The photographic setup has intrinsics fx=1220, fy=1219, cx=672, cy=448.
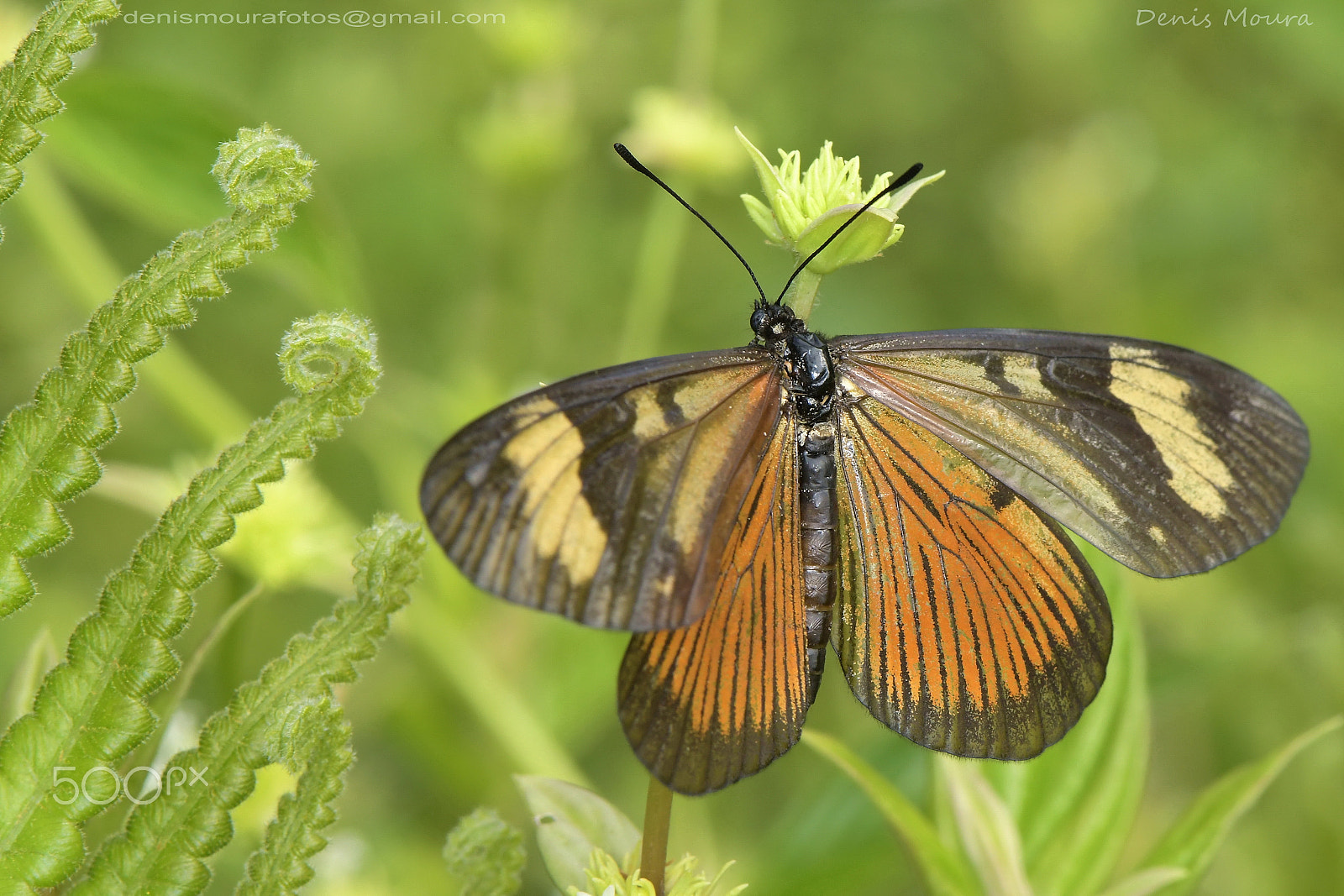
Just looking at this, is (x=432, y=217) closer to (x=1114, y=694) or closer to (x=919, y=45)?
(x=919, y=45)

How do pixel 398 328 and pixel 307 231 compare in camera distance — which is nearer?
pixel 307 231

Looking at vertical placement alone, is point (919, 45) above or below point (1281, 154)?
above

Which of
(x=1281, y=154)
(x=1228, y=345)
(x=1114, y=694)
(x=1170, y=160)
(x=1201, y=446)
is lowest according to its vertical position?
(x=1114, y=694)

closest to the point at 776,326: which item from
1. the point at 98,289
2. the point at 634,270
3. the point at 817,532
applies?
the point at 817,532

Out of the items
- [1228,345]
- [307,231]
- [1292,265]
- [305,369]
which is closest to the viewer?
[305,369]

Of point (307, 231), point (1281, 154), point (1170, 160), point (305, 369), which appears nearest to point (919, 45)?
point (1170, 160)

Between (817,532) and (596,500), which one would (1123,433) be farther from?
(596,500)
